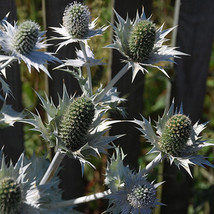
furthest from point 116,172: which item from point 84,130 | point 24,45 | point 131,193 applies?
point 24,45

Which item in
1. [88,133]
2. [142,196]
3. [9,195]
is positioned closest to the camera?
[9,195]

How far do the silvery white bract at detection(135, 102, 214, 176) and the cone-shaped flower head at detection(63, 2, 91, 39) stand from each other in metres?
0.54

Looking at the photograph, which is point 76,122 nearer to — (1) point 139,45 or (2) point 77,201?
(2) point 77,201

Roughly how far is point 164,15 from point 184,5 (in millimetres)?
811

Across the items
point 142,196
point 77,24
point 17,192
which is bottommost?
point 142,196

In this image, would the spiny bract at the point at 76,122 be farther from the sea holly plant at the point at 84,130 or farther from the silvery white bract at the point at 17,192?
the silvery white bract at the point at 17,192

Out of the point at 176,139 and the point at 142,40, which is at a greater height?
the point at 142,40

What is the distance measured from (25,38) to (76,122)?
0.45 metres

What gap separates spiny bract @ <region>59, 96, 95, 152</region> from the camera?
1.53m

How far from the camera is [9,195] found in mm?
1343

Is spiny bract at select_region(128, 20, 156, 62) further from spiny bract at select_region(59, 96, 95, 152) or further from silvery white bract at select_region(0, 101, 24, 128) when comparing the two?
silvery white bract at select_region(0, 101, 24, 128)

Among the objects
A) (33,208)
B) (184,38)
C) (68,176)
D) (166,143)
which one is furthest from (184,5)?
(33,208)

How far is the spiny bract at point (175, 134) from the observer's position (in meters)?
1.70

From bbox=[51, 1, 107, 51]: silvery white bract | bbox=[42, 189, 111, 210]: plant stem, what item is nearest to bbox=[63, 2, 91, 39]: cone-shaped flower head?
bbox=[51, 1, 107, 51]: silvery white bract
